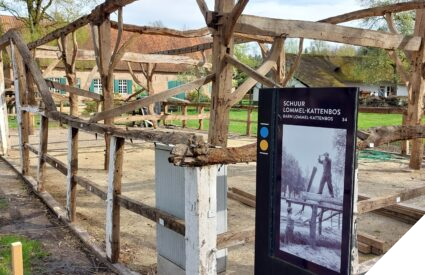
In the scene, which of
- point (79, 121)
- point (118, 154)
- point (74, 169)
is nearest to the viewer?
point (118, 154)

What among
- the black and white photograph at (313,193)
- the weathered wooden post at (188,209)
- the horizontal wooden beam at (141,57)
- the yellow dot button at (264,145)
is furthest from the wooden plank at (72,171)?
the horizontal wooden beam at (141,57)

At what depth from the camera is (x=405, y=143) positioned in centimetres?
1118

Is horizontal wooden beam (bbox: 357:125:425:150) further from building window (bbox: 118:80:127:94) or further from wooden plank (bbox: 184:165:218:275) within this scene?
building window (bbox: 118:80:127:94)

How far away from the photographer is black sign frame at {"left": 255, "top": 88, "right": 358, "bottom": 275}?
1731 millimetres

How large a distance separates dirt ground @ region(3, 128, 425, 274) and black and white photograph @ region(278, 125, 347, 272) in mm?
1170

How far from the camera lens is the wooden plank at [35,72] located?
6120 mm

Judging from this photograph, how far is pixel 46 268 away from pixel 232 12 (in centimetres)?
303

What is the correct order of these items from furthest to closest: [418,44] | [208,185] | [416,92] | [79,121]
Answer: [416,92] → [418,44] → [79,121] → [208,185]

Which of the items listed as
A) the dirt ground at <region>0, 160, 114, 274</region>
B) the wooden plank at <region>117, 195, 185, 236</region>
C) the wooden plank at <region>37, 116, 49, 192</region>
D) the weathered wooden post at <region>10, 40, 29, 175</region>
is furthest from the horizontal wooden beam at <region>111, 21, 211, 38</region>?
the wooden plank at <region>117, 195, 185, 236</region>

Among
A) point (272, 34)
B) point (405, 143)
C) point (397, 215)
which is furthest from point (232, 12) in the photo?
point (405, 143)

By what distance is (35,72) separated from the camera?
6793 millimetres

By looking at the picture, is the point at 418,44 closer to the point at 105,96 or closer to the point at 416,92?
the point at 416,92

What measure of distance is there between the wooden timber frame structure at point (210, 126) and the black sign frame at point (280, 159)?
1.30 ft

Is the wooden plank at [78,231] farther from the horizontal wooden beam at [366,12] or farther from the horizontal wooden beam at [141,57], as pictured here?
the horizontal wooden beam at [366,12]
